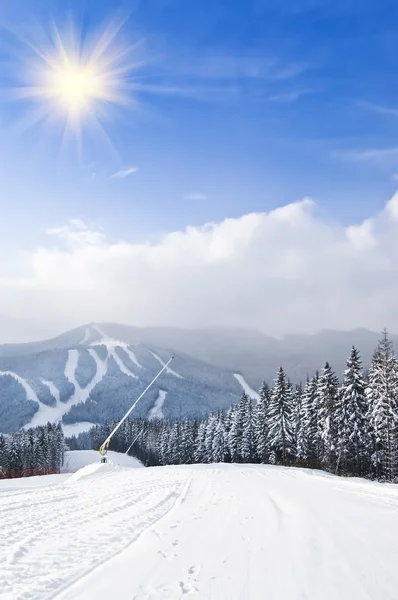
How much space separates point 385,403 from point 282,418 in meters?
20.3

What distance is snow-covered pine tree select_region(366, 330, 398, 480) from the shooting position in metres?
38.3

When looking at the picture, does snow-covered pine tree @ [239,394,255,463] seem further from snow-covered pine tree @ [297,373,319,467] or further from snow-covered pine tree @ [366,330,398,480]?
snow-covered pine tree @ [366,330,398,480]

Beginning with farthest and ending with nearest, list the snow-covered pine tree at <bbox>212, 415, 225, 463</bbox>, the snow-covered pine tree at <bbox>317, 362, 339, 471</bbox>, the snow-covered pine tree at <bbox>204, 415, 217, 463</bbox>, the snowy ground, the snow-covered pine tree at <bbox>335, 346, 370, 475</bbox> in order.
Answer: the snow-covered pine tree at <bbox>204, 415, 217, 463</bbox>
the snow-covered pine tree at <bbox>212, 415, 225, 463</bbox>
the snow-covered pine tree at <bbox>317, 362, 339, 471</bbox>
the snow-covered pine tree at <bbox>335, 346, 370, 475</bbox>
the snowy ground

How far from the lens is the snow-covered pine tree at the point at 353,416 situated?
143 feet

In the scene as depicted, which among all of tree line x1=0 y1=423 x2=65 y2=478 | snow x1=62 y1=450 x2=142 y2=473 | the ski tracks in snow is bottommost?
snow x1=62 y1=450 x2=142 y2=473

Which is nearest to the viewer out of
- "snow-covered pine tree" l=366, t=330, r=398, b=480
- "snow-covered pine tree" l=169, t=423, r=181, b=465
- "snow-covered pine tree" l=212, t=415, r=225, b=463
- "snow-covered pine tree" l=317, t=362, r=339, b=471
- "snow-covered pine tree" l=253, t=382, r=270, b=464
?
"snow-covered pine tree" l=366, t=330, r=398, b=480

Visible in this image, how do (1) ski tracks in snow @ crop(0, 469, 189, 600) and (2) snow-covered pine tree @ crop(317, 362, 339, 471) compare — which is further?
(2) snow-covered pine tree @ crop(317, 362, 339, 471)

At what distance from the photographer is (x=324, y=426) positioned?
4766cm

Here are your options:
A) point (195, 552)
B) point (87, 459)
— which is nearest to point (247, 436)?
point (195, 552)

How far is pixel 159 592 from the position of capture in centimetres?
456

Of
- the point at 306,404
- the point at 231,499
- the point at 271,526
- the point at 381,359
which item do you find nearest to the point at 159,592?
the point at 271,526

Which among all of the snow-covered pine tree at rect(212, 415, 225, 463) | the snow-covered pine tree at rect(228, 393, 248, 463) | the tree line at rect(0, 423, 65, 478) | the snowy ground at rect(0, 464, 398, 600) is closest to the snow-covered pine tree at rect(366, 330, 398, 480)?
the snowy ground at rect(0, 464, 398, 600)

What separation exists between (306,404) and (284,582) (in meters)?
55.0

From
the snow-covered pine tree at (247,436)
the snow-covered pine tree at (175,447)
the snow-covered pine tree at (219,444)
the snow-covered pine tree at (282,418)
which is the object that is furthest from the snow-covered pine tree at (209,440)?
the snow-covered pine tree at (282,418)
